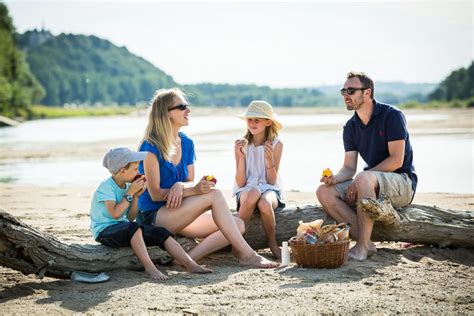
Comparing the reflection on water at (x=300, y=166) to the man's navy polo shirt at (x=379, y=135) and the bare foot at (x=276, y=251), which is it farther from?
the bare foot at (x=276, y=251)

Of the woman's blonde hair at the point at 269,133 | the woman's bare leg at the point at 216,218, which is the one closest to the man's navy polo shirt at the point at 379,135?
the woman's blonde hair at the point at 269,133

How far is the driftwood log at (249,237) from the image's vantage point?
5254 millimetres

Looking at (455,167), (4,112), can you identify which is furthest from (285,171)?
(4,112)

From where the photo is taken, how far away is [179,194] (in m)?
5.87

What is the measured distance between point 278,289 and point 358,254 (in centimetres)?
133

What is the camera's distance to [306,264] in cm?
581

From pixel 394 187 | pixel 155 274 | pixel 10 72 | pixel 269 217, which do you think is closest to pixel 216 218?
pixel 269 217

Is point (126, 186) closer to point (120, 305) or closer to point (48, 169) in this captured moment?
point (120, 305)

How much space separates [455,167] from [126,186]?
10803 mm

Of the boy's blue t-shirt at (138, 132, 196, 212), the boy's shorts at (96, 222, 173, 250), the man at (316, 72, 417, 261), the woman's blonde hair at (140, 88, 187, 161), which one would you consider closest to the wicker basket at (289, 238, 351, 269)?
the man at (316, 72, 417, 261)

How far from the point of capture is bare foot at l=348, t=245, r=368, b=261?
6.08 m

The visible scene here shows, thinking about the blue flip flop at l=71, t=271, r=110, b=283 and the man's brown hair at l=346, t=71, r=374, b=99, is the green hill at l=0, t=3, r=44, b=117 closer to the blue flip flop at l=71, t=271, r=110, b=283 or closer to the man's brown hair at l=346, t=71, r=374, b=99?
the man's brown hair at l=346, t=71, r=374, b=99

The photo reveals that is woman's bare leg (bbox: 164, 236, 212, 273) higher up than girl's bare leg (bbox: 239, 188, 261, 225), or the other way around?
girl's bare leg (bbox: 239, 188, 261, 225)

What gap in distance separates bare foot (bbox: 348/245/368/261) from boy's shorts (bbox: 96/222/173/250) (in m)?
1.67
